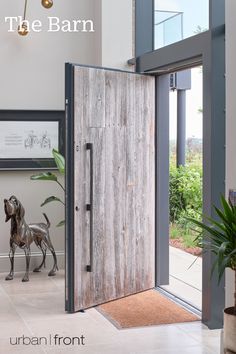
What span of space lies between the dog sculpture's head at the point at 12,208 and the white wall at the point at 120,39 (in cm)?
163

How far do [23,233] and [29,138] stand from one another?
1.04 m

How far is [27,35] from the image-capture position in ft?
21.9

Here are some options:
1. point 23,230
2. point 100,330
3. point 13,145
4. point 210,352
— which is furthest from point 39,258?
point 210,352

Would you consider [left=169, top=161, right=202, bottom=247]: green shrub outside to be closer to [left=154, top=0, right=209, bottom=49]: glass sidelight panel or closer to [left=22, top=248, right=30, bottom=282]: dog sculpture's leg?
[left=154, top=0, right=209, bottom=49]: glass sidelight panel

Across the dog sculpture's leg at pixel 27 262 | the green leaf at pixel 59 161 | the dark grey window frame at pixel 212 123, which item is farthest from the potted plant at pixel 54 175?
the dark grey window frame at pixel 212 123

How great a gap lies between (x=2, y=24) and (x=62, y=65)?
72 centimetres

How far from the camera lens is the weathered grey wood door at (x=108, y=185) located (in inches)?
205

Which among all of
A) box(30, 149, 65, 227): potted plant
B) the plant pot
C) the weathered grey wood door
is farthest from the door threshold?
the plant pot

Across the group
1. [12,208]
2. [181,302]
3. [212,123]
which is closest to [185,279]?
[181,302]

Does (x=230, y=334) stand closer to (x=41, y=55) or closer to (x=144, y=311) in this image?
(x=144, y=311)

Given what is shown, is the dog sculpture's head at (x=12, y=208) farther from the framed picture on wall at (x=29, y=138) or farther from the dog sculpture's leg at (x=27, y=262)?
the framed picture on wall at (x=29, y=138)

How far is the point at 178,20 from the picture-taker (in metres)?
5.67

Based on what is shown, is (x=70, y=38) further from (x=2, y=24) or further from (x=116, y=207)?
(x=116, y=207)

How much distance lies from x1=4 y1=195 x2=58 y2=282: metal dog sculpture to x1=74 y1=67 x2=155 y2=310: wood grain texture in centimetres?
103
